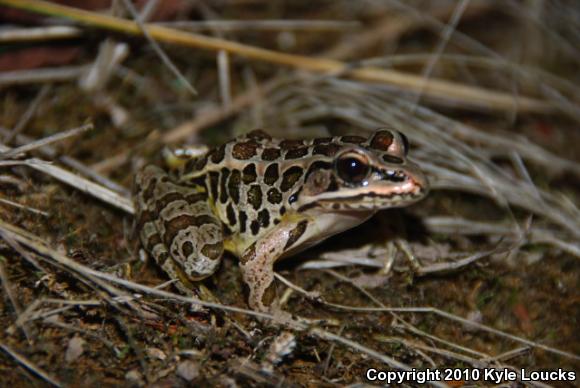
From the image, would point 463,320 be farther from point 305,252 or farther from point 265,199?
point 265,199

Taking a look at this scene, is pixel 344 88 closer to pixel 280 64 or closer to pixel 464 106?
pixel 280 64

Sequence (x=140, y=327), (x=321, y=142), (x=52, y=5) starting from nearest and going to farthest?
1. (x=140, y=327)
2. (x=321, y=142)
3. (x=52, y=5)

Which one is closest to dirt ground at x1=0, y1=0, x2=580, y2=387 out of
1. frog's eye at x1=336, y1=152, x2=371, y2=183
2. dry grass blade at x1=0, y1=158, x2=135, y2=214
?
dry grass blade at x1=0, y1=158, x2=135, y2=214

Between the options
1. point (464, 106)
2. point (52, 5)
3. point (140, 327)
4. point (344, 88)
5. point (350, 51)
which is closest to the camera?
point (140, 327)

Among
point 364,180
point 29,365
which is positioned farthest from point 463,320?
point 29,365

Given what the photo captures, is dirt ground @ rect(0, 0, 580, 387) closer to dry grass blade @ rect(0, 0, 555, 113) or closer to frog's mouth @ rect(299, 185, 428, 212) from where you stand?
dry grass blade @ rect(0, 0, 555, 113)

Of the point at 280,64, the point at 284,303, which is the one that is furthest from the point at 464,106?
the point at 284,303

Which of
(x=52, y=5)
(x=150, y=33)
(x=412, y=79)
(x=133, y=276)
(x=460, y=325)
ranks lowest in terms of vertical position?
(x=460, y=325)

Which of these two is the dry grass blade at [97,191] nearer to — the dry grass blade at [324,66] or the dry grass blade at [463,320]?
the dry grass blade at [324,66]
